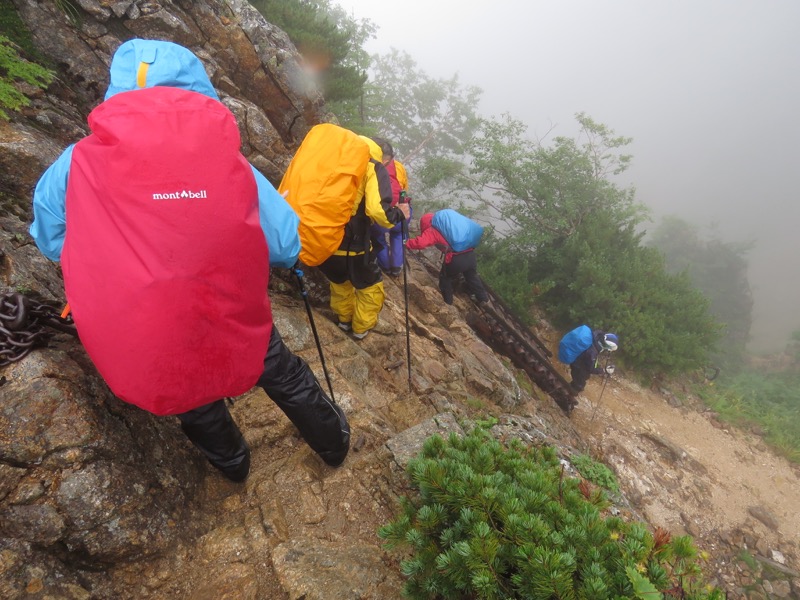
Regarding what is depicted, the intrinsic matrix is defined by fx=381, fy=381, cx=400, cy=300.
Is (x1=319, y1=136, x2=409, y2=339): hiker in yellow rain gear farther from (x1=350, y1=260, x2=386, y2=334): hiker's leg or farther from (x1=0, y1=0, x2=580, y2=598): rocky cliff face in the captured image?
(x1=0, y1=0, x2=580, y2=598): rocky cliff face

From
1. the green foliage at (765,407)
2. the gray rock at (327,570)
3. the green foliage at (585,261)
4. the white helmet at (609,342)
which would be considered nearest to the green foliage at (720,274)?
the green foliage at (765,407)

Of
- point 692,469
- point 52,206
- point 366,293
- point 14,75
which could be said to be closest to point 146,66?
point 52,206

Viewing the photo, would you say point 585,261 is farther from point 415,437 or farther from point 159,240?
point 159,240

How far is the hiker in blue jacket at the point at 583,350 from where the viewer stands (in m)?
8.61

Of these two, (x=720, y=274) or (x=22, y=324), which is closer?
(x=22, y=324)

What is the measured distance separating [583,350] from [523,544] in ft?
26.4

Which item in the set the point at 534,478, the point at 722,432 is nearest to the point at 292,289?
the point at 534,478

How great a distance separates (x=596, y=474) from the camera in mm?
3758

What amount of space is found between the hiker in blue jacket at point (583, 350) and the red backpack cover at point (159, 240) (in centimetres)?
845

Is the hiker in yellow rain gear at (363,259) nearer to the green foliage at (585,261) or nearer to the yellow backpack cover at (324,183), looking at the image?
the yellow backpack cover at (324,183)

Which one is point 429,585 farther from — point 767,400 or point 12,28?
point 767,400

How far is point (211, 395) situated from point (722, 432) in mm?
12882

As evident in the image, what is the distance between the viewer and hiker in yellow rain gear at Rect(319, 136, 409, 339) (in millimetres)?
3588

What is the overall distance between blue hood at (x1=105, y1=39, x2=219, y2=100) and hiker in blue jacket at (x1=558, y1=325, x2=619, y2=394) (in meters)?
8.67
